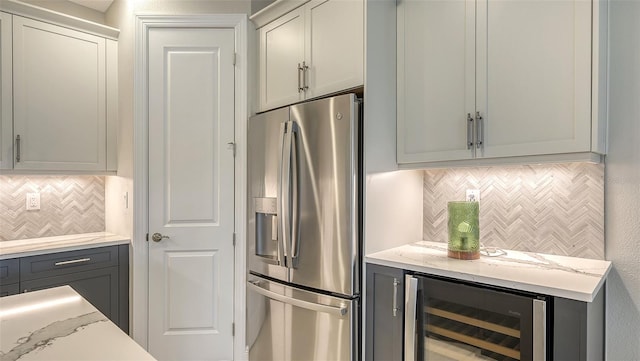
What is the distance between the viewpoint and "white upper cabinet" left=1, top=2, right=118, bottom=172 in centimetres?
233

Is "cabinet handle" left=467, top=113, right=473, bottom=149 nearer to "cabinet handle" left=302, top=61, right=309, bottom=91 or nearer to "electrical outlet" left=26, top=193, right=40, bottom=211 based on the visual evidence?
"cabinet handle" left=302, top=61, right=309, bottom=91

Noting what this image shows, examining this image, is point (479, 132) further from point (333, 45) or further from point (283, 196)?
point (283, 196)

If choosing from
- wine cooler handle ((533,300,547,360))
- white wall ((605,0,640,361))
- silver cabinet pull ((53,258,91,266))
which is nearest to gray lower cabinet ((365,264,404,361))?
wine cooler handle ((533,300,547,360))

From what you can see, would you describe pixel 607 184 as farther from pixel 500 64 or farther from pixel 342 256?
pixel 342 256

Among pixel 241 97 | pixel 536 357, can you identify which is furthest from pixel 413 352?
pixel 241 97

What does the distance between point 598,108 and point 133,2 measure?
108 inches

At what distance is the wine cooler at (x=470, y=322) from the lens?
1364 millimetres

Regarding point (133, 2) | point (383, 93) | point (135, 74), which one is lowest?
point (383, 93)

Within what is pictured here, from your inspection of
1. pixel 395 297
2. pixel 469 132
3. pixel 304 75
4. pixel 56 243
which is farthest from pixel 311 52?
pixel 56 243

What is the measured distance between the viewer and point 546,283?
1.35 m

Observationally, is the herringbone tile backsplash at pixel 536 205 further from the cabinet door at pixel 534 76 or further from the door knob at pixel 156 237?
the door knob at pixel 156 237

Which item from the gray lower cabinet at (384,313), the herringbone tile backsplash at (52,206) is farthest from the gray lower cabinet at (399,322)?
the herringbone tile backsplash at (52,206)

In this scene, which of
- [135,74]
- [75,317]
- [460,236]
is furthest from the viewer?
[135,74]

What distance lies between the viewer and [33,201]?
8.56 feet
